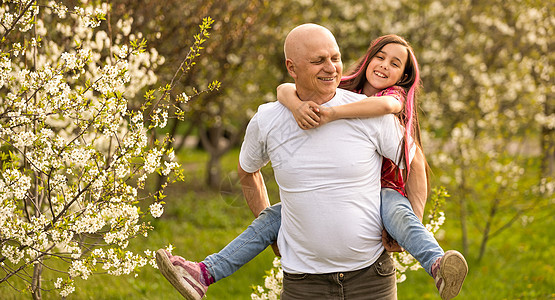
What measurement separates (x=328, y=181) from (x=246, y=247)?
2.22 ft

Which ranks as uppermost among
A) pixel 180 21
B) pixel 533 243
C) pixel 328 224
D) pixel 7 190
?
pixel 180 21

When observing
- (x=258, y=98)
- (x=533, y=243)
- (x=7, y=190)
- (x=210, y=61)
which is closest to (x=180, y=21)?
(x=210, y=61)

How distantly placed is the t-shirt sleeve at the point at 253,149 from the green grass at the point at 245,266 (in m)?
1.13

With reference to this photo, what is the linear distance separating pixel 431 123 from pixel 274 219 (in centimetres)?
820

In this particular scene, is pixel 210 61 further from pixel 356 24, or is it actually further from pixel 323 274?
pixel 323 274

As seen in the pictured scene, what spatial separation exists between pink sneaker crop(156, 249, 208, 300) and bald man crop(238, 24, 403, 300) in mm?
458

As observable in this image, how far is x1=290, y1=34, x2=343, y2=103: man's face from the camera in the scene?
2861 mm

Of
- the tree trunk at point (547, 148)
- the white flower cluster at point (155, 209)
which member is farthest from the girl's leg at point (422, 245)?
the tree trunk at point (547, 148)

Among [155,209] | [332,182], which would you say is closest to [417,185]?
[332,182]

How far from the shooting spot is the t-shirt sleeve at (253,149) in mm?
3025

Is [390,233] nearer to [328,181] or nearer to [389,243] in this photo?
[389,243]

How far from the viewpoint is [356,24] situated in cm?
1128

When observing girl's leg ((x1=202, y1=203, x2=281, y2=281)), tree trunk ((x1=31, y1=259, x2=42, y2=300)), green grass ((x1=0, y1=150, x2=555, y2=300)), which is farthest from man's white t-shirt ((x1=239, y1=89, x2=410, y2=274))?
tree trunk ((x1=31, y1=259, x2=42, y2=300))

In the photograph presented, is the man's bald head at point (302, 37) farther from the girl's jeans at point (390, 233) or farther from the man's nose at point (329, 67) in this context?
the girl's jeans at point (390, 233)
